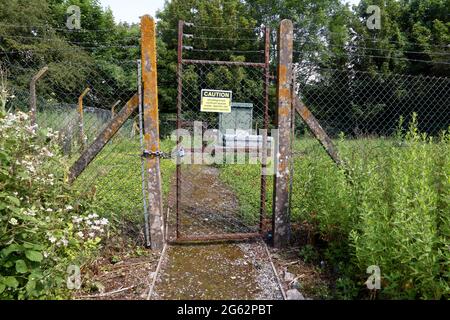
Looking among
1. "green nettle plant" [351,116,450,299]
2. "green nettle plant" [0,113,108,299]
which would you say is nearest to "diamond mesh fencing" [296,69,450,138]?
"green nettle plant" [351,116,450,299]

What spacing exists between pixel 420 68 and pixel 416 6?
539cm

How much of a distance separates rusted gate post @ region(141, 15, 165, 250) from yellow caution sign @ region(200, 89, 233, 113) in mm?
520

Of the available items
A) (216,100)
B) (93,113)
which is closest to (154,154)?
(216,100)

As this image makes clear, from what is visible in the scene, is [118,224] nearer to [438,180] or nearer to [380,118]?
[438,180]

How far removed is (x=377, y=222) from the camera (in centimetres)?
262

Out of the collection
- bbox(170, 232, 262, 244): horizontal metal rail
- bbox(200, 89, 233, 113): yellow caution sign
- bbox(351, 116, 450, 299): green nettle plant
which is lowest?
bbox(170, 232, 262, 244): horizontal metal rail

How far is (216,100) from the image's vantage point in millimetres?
3645

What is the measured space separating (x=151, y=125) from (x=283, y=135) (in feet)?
4.77

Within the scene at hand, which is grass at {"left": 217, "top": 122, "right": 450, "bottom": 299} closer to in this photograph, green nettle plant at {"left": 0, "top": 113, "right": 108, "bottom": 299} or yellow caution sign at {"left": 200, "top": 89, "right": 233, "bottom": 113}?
yellow caution sign at {"left": 200, "top": 89, "right": 233, "bottom": 113}

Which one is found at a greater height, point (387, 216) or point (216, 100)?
point (216, 100)

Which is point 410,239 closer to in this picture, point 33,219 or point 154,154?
point 154,154

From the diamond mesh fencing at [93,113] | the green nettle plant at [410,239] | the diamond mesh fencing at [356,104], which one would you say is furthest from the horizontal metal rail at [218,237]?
the diamond mesh fencing at [356,104]

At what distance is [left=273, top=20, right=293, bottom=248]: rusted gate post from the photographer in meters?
3.61
